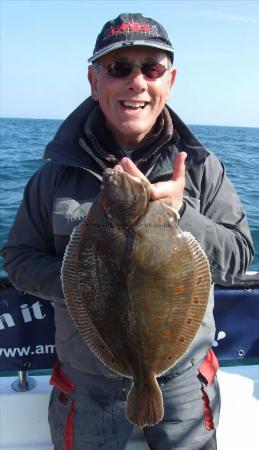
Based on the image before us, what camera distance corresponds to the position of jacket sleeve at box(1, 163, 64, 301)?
2480mm

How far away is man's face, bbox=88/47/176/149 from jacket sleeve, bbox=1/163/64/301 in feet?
1.68

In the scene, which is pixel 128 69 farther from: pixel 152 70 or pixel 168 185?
pixel 168 185

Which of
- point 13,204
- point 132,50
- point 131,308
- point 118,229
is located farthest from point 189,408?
point 13,204

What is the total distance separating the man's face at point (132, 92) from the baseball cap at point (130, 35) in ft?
0.16

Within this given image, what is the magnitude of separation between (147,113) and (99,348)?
1.24 m

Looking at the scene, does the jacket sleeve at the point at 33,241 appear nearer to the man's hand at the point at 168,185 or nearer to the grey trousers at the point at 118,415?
the grey trousers at the point at 118,415

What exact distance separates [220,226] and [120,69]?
0.96 m

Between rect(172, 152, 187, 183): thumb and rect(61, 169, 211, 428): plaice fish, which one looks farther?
rect(172, 152, 187, 183): thumb

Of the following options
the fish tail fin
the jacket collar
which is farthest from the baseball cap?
the fish tail fin

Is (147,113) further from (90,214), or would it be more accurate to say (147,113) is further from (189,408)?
(189,408)

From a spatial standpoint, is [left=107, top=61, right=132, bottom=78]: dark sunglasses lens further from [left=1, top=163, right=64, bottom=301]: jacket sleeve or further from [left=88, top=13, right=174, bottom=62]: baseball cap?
[left=1, top=163, right=64, bottom=301]: jacket sleeve

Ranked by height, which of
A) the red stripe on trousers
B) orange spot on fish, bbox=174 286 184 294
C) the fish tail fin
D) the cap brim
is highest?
the cap brim

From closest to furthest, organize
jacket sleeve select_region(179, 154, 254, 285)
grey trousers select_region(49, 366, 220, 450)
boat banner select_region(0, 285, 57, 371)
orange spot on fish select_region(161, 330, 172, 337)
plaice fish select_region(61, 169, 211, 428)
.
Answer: plaice fish select_region(61, 169, 211, 428) < orange spot on fish select_region(161, 330, 172, 337) < jacket sleeve select_region(179, 154, 254, 285) < grey trousers select_region(49, 366, 220, 450) < boat banner select_region(0, 285, 57, 371)

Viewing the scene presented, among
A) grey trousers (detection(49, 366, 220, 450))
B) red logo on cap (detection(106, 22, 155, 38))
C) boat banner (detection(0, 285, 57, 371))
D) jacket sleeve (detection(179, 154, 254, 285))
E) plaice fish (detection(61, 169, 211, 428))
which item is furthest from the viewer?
boat banner (detection(0, 285, 57, 371))
